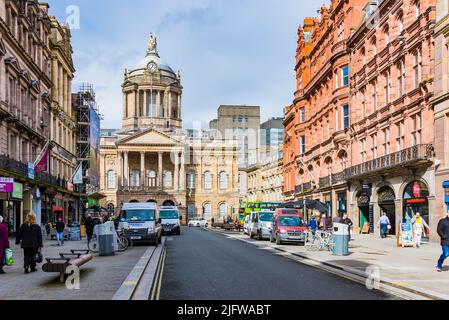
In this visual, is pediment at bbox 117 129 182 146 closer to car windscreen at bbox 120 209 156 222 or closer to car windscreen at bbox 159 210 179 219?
car windscreen at bbox 159 210 179 219

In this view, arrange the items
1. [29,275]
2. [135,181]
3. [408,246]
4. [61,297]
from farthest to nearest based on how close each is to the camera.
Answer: [135,181]
[408,246]
[29,275]
[61,297]

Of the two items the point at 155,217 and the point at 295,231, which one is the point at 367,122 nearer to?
the point at 295,231

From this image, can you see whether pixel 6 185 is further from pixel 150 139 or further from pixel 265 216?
pixel 150 139

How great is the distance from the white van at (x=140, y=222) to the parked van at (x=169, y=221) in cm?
1587

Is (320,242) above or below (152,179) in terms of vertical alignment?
below

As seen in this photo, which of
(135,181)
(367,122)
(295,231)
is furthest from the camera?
(135,181)

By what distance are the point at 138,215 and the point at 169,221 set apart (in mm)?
16993

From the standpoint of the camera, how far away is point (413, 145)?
34094 millimetres

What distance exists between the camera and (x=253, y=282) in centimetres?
1506

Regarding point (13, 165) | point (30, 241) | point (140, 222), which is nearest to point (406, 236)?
point (140, 222)

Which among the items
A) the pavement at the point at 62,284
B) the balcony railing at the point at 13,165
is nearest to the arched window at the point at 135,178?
the balcony railing at the point at 13,165

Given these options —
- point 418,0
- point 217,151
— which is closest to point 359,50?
point 418,0

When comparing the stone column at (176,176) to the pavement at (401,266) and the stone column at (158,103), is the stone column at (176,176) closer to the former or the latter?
the stone column at (158,103)
